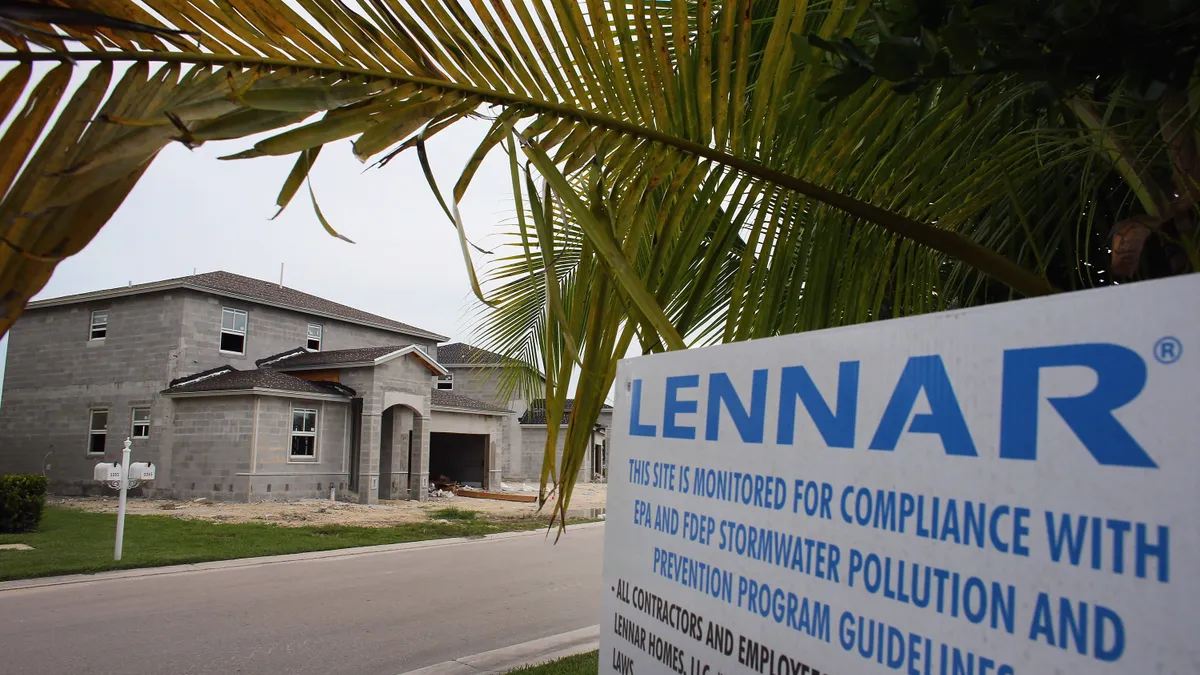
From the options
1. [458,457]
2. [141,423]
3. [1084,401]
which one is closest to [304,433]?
[141,423]

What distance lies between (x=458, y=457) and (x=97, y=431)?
13.1 metres

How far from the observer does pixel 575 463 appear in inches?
73.3

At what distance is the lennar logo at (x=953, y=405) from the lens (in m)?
0.97

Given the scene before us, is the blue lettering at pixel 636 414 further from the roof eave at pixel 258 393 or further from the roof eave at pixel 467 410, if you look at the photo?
the roof eave at pixel 467 410

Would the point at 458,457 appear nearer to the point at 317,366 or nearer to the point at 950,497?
the point at 317,366

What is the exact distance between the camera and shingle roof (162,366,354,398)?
71.5 ft

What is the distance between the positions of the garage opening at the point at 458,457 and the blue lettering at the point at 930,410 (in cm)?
3312

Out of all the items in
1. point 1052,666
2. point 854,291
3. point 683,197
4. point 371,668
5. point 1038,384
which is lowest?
point 371,668

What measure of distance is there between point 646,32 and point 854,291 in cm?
85

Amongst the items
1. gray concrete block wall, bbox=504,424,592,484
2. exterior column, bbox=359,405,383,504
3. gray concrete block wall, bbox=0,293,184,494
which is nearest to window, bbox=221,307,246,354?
gray concrete block wall, bbox=0,293,184,494

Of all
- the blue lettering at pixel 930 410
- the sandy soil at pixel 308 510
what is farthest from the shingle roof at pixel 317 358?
the blue lettering at pixel 930 410

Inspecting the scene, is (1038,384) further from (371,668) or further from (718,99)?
(371,668)

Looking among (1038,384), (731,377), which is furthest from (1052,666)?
(731,377)

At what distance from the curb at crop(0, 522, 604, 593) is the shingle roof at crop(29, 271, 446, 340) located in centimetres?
1238
